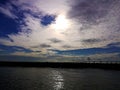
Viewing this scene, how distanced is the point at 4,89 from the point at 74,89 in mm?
16239

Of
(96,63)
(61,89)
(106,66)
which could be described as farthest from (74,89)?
(96,63)

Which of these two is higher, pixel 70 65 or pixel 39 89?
pixel 70 65

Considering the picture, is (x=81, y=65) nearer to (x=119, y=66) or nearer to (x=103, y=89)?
(x=119, y=66)

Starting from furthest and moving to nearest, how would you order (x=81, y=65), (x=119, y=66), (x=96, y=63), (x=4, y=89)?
(x=81, y=65) → (x=96, y=63) → (x=119, y=66) → (x=4, y=89)

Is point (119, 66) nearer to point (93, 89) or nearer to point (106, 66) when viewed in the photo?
point (106, 66)

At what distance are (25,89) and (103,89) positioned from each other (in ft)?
61.4

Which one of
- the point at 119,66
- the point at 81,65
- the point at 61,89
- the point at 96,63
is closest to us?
the point at 61,89

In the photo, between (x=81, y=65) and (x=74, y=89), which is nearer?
(x=74, y=89)

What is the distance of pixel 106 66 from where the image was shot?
11931 centimetres

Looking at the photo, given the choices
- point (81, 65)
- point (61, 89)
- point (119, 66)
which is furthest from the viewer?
point (81, 65)

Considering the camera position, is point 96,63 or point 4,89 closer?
point 4,89

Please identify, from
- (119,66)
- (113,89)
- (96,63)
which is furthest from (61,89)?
(96,63)

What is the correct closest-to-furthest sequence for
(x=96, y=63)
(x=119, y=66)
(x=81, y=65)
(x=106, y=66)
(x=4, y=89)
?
1. (x=4, y=89)
2. (x=119, y=66)
3. (x=106, y=66)
4. (x=96, y=63)
5. (x=81, y=65)

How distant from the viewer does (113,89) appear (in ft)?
124
